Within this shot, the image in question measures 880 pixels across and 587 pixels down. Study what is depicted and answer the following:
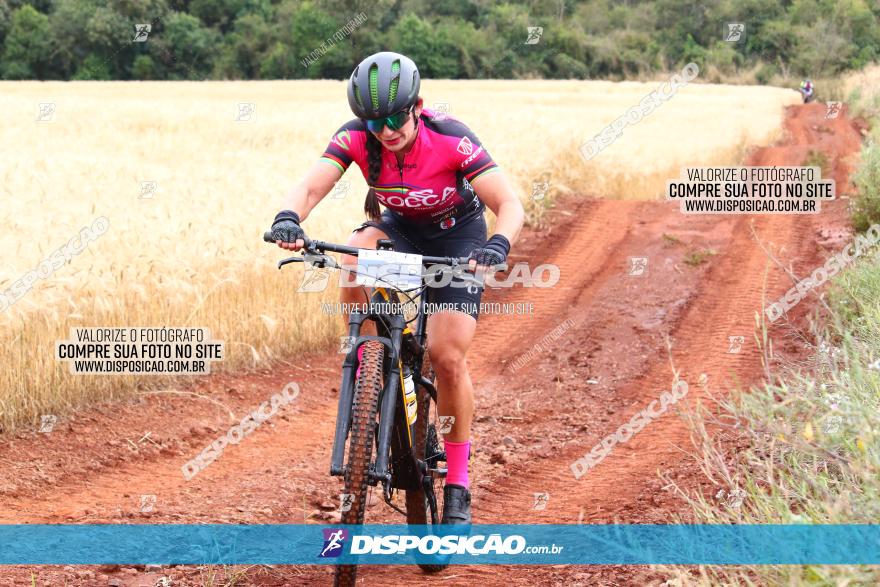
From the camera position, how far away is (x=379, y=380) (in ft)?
14.2

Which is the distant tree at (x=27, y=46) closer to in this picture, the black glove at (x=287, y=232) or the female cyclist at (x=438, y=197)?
the female cyclist at (x=438, y=197)

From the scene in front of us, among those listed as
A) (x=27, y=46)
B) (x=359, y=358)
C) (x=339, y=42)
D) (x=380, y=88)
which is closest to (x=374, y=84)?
(x=380, y=88)

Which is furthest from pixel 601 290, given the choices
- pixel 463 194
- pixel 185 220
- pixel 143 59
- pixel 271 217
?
pixel 143 59

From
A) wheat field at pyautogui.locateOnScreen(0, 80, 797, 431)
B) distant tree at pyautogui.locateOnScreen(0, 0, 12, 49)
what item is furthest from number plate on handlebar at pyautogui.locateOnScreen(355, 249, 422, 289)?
distant tree at pyautogui.locateOnScreen(0, 0, 12, 49)

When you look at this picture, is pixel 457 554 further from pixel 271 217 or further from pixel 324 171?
pixel 271 217

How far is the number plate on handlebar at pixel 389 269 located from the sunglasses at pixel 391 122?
2.57ft

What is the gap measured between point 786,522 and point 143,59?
78996 millimetres

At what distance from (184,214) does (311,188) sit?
605 cm

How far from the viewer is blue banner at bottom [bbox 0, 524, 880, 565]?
4855 mm

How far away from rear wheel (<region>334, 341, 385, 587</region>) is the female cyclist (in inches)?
23.6

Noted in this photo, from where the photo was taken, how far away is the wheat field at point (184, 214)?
794cm

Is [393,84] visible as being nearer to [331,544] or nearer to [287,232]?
[287,232]

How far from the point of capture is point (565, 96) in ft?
163

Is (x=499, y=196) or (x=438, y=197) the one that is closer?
(x=499, y=196)
